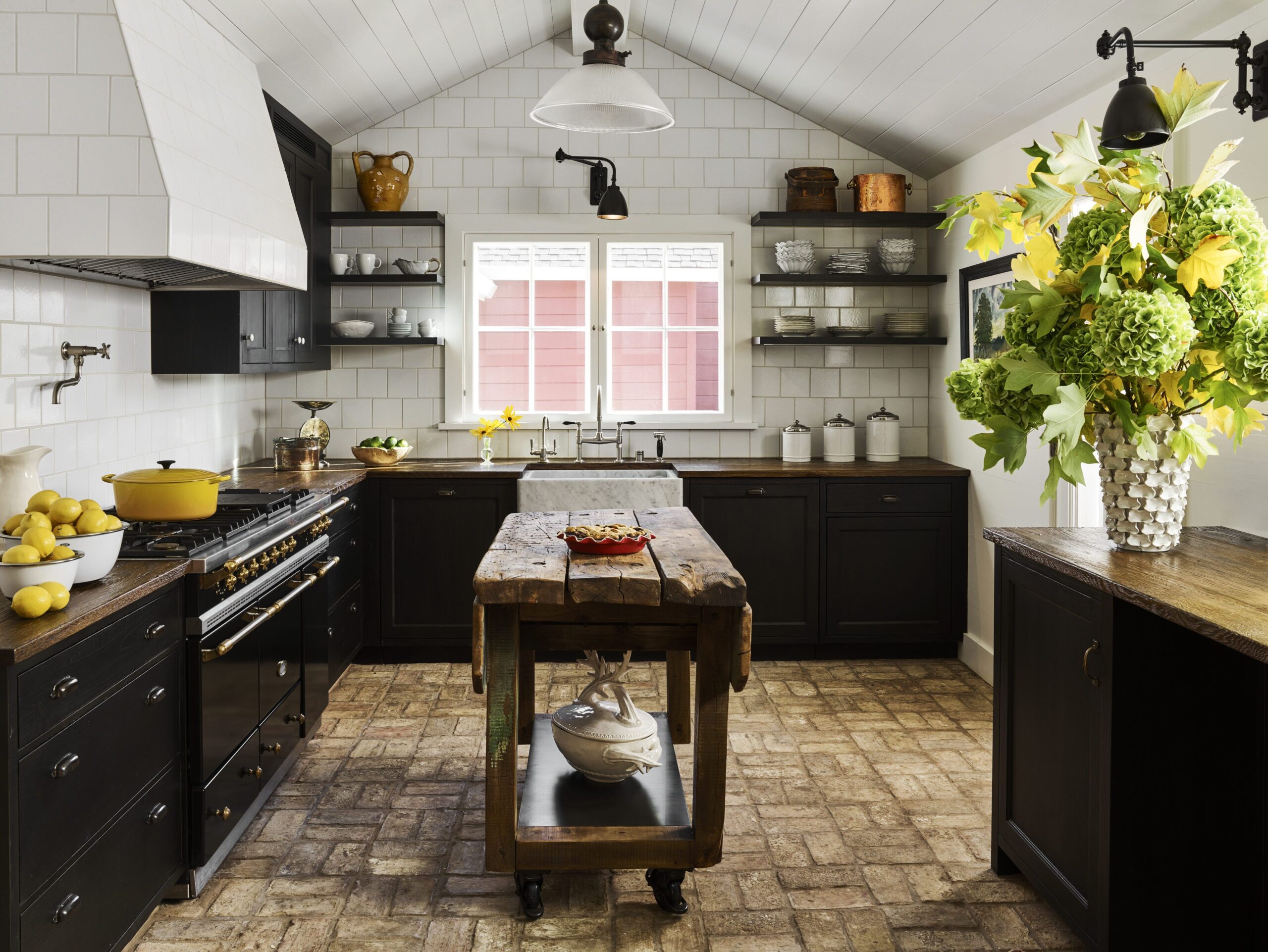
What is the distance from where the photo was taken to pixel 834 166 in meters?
6.09

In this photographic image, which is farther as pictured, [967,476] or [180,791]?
[967,476]

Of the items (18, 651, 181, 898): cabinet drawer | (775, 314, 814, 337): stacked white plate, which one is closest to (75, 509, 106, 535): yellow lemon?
(18, 651, 181, 898): cabinet drawer

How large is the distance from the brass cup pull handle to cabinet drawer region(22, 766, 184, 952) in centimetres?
235

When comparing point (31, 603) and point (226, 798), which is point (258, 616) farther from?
point (31, 603)

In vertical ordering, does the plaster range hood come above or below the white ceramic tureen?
above

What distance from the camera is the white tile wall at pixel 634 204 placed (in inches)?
235

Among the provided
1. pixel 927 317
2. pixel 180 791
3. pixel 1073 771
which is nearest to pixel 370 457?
pixel 180 791

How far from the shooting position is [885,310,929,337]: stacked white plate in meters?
5.83

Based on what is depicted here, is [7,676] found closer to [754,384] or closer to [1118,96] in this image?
[1118,96]

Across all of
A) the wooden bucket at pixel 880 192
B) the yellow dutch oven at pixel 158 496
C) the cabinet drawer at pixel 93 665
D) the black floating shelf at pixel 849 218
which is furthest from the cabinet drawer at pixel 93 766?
the wooden bucket at pixel 880 192

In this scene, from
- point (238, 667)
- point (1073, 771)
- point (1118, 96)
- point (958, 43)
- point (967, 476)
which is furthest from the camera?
point (967, 476)

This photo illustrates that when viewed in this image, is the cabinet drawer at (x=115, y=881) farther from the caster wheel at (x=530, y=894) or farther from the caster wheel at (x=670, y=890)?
the caster wheel at (x=670, y=890)

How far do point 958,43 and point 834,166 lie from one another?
1.85 metres

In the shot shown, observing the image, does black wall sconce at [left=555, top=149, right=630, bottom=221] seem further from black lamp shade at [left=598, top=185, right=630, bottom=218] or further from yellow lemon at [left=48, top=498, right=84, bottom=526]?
yellow lemon at [left=48, top=498, right=84, bottom=526]
